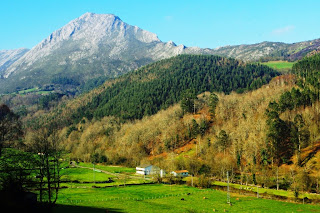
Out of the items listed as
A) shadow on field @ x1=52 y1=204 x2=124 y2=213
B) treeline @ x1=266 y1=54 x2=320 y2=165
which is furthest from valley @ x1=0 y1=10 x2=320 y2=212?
treeline @ x1=266 y1=54 x2=320 y2=165

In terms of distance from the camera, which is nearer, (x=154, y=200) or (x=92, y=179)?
(x=154, y=200)

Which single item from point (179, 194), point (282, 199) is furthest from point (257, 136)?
point (179, 194)

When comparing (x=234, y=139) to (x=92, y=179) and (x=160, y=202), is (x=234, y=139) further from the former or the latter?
(x=92, y=179)

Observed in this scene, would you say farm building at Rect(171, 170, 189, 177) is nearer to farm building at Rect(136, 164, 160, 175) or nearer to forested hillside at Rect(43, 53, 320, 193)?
forested hillside at Rect(43, 53, 320, 193)

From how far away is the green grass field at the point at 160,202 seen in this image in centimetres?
5431

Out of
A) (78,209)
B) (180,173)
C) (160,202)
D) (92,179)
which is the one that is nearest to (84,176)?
(92,179)

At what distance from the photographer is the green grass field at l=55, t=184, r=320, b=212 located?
5431 cm

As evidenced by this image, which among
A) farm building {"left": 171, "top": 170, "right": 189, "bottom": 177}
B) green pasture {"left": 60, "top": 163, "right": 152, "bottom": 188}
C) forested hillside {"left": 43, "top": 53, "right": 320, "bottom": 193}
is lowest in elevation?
green pasture {"left": 60, "top": 163, "right": 152, "bottom": 188}

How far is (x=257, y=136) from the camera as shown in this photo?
9762 cm

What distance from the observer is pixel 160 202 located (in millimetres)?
61750

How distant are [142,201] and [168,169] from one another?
39.8 meters

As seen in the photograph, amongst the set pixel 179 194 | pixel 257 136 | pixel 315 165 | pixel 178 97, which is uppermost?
pixel 178 97

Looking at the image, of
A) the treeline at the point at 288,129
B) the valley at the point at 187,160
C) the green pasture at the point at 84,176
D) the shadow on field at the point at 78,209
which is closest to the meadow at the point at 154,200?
the shadow on field at the point at 78,209

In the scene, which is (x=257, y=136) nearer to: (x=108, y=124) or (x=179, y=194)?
(x=179, y=194)
